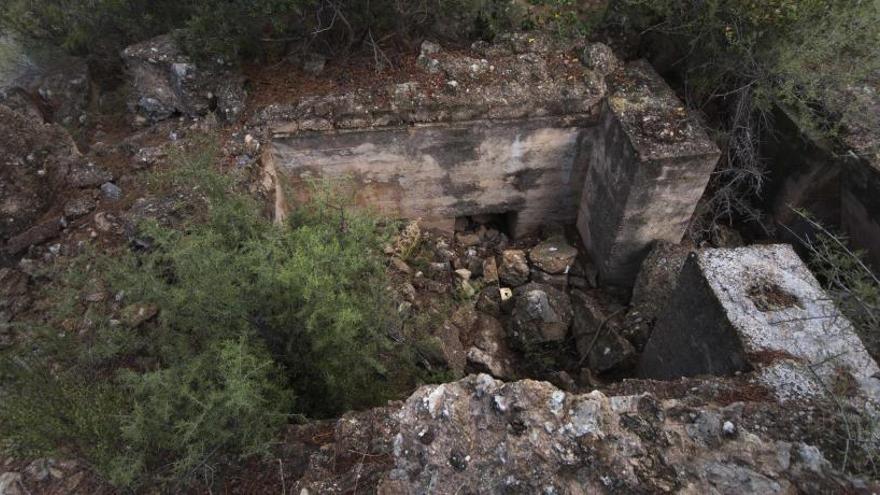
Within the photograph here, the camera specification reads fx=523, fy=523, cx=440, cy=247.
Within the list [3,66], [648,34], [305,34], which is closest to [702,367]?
[648,34]

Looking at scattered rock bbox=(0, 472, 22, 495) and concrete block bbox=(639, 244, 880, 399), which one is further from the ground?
concrete block bbox=(639, 244, 880, 399)

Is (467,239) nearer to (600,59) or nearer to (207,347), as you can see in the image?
(600,59)

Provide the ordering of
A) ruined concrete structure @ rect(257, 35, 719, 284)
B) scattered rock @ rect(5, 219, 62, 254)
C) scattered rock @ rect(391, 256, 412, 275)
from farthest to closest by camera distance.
Result: scattered rock @ rect(391, 256, 412, 275)
ruined concrete structure @ rect(257, 35, 719, 284)
scattered rock @ rect(5, 219, 62, 254)

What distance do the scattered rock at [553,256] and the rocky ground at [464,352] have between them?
0.02m

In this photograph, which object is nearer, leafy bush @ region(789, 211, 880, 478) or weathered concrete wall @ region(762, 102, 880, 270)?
leafy bush @ region(789, 211, 880, 478)

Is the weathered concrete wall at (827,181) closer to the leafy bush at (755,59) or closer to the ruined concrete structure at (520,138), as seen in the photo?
the leafy bush at (755,59)

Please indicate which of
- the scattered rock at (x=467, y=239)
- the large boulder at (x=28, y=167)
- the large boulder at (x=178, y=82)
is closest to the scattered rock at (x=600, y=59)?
the scattered rock at (x=467, y=239)

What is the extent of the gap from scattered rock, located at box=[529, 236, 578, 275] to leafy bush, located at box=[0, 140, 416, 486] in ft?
7.01

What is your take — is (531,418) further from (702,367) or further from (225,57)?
(225,57)

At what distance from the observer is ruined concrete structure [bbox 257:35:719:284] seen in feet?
14.3

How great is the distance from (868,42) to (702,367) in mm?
3390

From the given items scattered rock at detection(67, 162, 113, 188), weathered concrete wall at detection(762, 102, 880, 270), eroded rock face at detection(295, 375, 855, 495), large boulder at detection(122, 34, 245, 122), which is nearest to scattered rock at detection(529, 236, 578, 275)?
weathered concrete wall at detection(762, 102, 880, 270)

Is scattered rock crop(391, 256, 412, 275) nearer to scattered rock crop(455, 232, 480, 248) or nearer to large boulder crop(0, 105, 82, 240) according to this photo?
scattered rock crop(455, 232, 480, 248)

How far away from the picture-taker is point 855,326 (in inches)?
119
